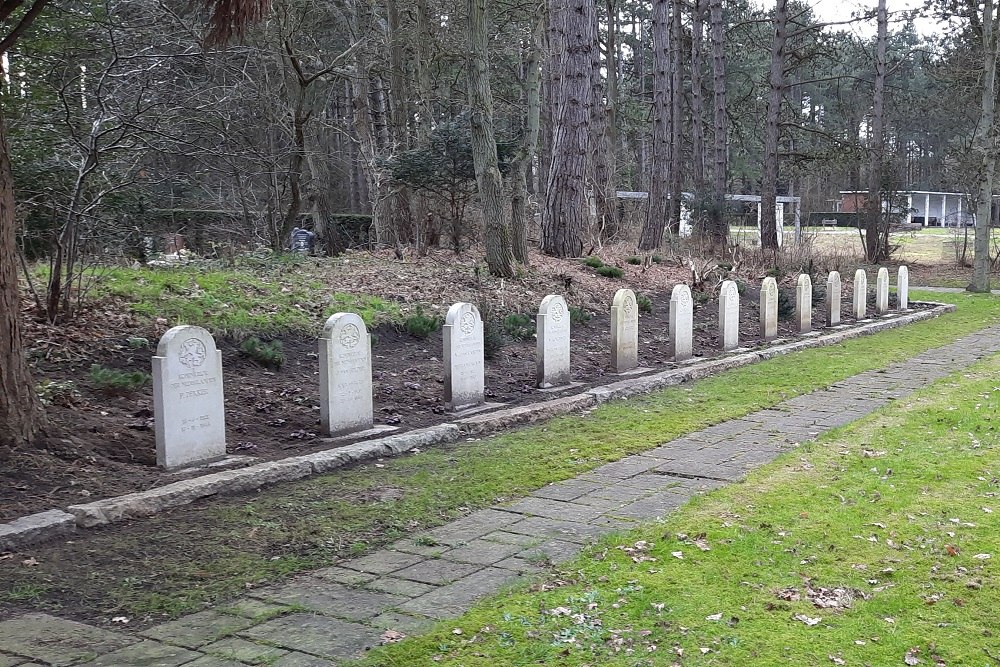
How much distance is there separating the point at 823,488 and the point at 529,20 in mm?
22540

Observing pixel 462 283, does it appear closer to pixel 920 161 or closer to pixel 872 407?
pixel 872 407

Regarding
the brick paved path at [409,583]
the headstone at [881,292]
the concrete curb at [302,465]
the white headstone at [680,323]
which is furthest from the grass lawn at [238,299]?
the headstone at [881,292]

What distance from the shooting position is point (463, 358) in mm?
8781

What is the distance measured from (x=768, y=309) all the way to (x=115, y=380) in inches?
381

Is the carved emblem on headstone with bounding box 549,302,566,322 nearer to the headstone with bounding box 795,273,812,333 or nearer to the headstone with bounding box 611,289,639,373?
the headstone with bounding box 611,289,639,373

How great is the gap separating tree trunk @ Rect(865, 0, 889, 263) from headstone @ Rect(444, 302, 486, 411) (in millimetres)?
23331

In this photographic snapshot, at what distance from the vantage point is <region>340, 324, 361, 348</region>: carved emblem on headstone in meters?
7.59

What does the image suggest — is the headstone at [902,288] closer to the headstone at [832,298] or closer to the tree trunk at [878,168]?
the headstone at [832,298]

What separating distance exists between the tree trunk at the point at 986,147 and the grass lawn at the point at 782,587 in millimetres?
19024

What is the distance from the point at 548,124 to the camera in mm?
30984

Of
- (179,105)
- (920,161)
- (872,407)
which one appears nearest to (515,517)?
(872,407)

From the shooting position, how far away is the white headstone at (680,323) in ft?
38.5

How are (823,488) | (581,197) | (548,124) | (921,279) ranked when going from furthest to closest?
(548,124) < (921,279) < (581,197) < (823,488)

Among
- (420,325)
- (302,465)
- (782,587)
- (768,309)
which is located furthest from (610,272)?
(782,587)
